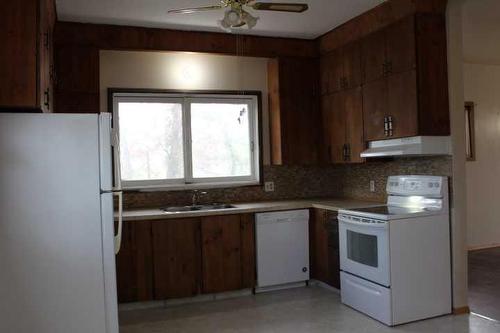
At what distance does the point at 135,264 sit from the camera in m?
3.94

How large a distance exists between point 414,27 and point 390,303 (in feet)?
7.06

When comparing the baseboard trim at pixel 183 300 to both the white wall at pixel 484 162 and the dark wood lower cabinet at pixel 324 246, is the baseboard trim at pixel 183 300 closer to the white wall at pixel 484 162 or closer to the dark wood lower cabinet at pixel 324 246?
the dark wood lower cabinet at pixel 324 246

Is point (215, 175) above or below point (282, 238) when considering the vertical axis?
above

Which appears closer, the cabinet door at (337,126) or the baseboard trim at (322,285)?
the baseboard trim at (322,285)

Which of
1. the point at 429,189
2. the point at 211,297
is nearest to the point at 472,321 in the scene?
the point at 429,189

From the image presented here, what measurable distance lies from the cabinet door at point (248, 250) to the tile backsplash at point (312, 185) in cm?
61

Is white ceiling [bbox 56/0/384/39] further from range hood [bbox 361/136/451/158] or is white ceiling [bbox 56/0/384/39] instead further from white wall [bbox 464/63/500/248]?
white wall [bbox 464/63/500/248]

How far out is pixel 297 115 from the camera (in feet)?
15.9

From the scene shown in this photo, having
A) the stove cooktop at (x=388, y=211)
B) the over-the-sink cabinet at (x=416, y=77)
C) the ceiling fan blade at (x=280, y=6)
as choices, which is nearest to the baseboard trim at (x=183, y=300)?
the stove cooktop at (x=388, y=211)

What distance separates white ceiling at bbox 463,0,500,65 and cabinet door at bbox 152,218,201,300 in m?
3.06

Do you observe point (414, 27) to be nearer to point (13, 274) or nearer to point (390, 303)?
point (390, 303)

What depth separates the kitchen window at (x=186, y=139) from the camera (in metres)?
4.54

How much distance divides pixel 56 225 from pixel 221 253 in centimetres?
202

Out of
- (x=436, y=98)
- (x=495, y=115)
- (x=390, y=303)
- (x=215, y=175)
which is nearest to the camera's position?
(x=390, y=303)
